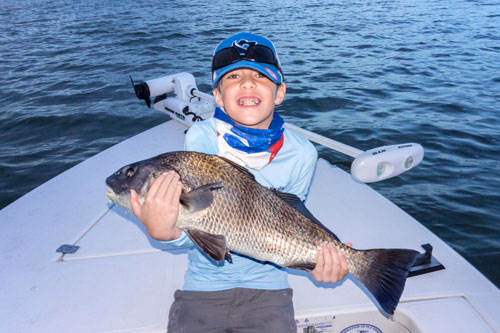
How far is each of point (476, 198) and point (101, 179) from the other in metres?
6.04

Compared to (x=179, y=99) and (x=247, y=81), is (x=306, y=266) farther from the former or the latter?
(x=179, y=99)

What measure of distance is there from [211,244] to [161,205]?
375 millimetres

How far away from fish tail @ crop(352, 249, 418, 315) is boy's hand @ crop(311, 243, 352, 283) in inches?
4.9

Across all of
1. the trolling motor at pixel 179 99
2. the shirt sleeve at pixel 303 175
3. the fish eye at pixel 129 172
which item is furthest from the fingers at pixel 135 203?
the trolling motor at pixel 179 99

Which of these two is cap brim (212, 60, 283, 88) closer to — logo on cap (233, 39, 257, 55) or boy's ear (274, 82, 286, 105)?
logo on cap (233, 39, 257, 55)

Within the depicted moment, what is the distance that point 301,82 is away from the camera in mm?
11453

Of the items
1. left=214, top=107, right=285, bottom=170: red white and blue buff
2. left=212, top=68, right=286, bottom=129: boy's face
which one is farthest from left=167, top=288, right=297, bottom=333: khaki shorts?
left=212, top=68, right=286, bottom=129: boy's face

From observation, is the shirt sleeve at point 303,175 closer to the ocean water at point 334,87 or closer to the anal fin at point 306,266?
the anal fin at point 306,266

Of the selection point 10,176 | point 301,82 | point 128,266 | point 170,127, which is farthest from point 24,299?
point 301,82

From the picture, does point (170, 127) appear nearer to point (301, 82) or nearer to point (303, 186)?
point (303, 186)

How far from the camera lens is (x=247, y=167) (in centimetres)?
285

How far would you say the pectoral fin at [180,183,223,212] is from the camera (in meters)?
2.15

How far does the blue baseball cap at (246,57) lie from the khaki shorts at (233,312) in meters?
1.63

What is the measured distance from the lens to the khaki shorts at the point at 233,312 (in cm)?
247
